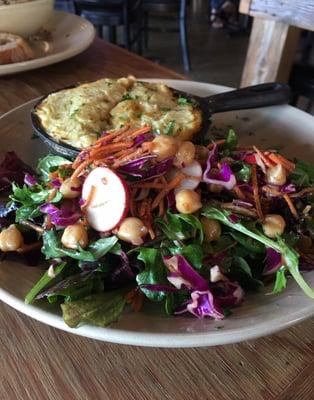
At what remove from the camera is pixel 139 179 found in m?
0.61

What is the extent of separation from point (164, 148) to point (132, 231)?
117 mm

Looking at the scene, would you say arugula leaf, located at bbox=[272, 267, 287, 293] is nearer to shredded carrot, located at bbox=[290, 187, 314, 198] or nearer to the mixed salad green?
the mixed salad green

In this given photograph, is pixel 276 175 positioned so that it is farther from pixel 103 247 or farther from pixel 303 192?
pixel 103 247

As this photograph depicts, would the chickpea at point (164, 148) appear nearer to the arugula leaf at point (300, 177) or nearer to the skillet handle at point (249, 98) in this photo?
the arugula leaf at point (300, 177)

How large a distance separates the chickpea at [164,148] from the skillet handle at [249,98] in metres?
0.33

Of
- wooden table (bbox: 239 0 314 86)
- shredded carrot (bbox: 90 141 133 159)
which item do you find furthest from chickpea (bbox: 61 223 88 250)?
wooden table (bbox: 239 0 314 86)

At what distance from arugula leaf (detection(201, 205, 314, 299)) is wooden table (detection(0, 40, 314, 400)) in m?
0.08

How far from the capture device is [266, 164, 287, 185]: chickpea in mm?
625

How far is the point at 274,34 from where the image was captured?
1.48 meters

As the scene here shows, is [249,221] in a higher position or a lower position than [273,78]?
higher

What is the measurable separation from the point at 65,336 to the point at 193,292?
0.18 meters

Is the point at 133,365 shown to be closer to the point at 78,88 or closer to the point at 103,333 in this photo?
the point at 103,333

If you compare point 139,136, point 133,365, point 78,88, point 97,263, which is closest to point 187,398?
point 133,365

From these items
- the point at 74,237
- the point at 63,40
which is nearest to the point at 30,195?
the point at 74,237
